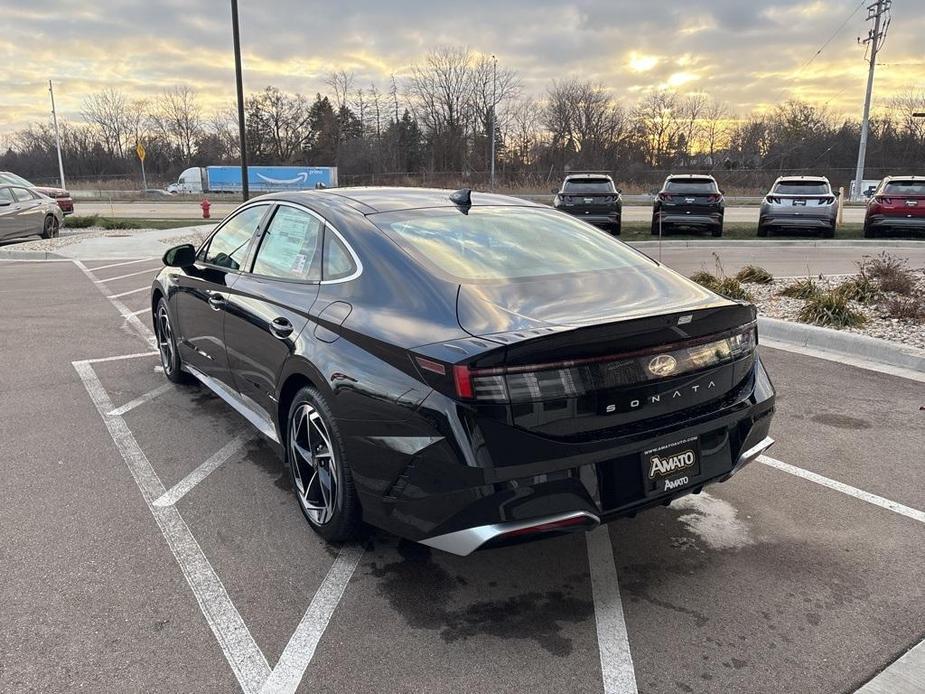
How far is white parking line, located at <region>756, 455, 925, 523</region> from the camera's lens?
3.62 metres

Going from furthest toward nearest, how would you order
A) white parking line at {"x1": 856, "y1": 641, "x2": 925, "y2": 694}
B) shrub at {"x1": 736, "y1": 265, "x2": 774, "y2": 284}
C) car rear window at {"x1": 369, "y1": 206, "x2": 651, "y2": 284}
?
shrub at {"x1": 736, "y1": 265, "x2": 774, "y2": 284}
car rear window at {"x1": 369, "y1": 206, "x2": 651, "y2": 284}
white parking line at {"x1": 856, "y1": 641, "x2": 925, "y2": 694}

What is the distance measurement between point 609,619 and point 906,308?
6.20 m

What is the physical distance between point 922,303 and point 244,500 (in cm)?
727

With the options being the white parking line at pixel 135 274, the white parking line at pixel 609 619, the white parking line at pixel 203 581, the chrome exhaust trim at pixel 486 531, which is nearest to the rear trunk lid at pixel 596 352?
the chrome exhaust trim at pixel 486 531

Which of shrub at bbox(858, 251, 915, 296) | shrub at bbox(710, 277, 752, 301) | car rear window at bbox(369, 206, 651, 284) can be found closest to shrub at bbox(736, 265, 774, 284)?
shrub at bbox(710, 277, 752, 301)

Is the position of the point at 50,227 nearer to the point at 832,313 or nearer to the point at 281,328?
the point at 281,328

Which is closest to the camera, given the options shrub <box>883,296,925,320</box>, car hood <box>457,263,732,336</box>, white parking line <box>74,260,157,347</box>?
car hood <box>457,263,732,336</box>

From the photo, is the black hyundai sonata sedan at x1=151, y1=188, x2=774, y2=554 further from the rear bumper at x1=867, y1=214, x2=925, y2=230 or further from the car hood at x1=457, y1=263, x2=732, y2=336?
the rear bumper at x1=867, y1=214, x2=925, y2=230

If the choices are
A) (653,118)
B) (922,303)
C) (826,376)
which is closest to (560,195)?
Result: (922,303)

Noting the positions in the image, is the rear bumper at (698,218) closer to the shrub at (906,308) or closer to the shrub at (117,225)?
the shrub at (906,308)

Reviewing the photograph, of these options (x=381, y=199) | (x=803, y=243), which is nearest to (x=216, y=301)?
(x=381, y=199)

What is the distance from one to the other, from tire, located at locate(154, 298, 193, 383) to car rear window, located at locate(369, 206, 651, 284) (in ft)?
9.96

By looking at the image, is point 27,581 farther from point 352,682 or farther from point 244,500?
point 352,682

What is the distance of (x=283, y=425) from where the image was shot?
3592mm
